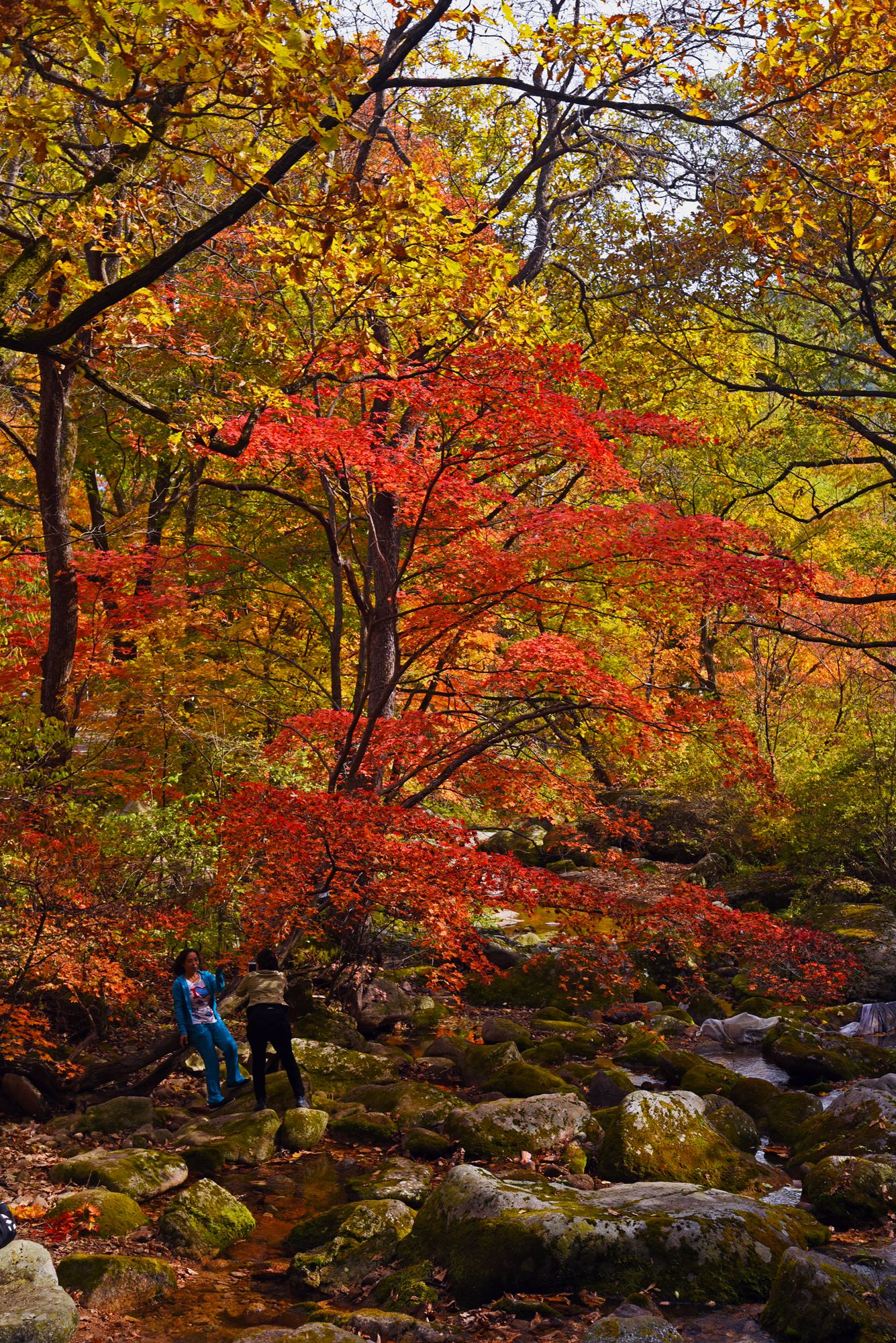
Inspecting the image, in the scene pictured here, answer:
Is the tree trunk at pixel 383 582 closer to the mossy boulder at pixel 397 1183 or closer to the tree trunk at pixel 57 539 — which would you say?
the tree trunk at pixel 57 539

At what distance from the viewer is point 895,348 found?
1060 centimetres

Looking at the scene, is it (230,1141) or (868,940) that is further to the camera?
(868,940)

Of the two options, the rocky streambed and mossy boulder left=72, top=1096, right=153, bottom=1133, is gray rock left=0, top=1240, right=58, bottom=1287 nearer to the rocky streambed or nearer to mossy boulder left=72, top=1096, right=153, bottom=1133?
the rocky streambed

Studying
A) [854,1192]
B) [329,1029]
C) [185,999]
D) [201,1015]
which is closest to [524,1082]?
[329,1029]

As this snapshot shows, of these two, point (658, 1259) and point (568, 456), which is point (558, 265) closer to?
point (568, 456)

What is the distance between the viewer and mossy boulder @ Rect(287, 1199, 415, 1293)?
6.19m

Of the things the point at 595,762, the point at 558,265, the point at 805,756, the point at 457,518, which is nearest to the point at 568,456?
the point at 457,518

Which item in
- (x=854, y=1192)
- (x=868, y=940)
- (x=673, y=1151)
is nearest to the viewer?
(x=854, y=1192)

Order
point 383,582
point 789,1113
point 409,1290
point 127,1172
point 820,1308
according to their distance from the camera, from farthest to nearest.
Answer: point 383,582
point 789,1113
point 127,1172
point 409,1290
point 820,1308

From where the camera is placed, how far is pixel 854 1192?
705cm

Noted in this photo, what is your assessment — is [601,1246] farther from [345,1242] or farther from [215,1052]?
[215,1052]

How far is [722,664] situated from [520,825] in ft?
30.5

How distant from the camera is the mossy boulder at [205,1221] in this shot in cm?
660

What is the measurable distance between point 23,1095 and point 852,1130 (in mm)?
7456
